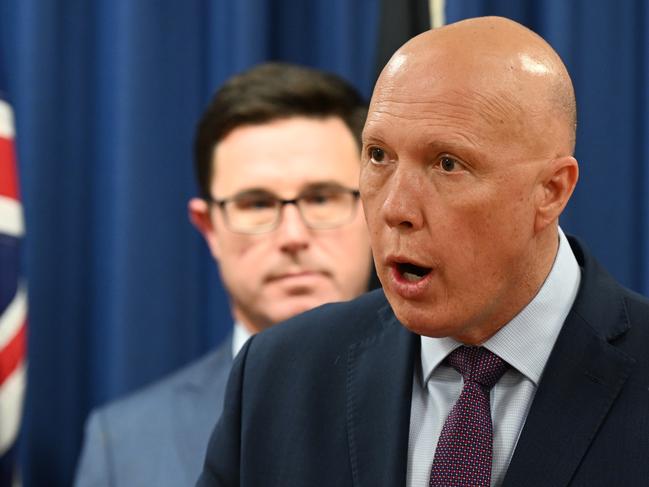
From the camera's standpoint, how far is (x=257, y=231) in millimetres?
2182

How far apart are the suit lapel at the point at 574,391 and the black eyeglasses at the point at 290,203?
1.00 meters

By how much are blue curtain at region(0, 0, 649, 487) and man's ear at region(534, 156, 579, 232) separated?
1585 millimetres

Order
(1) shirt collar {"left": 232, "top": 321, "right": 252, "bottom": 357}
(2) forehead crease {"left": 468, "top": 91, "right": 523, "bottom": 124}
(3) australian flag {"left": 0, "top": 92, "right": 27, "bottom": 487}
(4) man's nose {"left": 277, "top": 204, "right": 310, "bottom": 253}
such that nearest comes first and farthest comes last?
(2) forehead crease {"left": 468, "top": 91, "right": 523, "bottom": 124}, (4) man's nose {"left": 277, "top": 204, "right": 310, "bottom": 253}, (1) shirt collar {"left": 232, "top": 321, "right": 252, "bottom": 357}, (3) australian flag {"left": 0, "top": 92, "right": 27, "bottom": 487}

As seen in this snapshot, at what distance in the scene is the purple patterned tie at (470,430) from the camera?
1.15 metres

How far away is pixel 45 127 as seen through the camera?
276 cm

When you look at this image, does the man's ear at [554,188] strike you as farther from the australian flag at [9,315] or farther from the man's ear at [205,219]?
the australian flag at [9,315]

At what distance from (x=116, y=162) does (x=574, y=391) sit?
184 centimetres

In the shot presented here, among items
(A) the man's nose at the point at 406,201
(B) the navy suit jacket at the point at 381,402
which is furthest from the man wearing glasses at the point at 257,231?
(A) the man's nose at the point at 406,201

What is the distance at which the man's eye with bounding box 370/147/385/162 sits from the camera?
1.12 m

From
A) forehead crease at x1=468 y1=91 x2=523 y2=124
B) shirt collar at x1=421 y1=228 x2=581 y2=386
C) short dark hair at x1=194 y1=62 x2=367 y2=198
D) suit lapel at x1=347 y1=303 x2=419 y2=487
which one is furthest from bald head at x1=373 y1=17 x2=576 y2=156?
short dark hair at x1=194 y1=62 x2=367 y2=198

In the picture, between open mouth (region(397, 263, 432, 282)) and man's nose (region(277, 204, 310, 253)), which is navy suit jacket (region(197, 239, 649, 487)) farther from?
man's nose (region(277, 204, 310, 253))

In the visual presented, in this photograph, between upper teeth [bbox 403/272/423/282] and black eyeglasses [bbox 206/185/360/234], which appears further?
black eyeglasses [bbox 206/185/360/234]

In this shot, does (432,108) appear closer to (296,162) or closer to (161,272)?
(296,162)

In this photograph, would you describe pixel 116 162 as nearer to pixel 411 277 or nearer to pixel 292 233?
pixel 292 233
